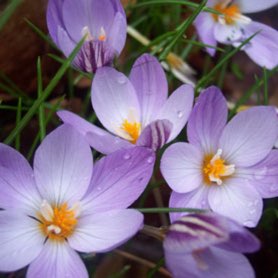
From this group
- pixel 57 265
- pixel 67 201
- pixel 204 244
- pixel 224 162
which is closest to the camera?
pixel 204 244

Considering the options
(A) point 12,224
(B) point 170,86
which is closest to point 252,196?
(A) point 12,224

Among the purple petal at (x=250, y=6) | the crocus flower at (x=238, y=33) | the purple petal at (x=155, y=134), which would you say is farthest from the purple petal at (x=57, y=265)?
the purple petal at (x=250, y=6)

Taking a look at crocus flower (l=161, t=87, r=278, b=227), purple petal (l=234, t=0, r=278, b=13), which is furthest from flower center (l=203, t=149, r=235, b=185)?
purple petal (l=234, t=0, r=278, b=13)

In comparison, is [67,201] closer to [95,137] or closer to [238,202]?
[95,137]

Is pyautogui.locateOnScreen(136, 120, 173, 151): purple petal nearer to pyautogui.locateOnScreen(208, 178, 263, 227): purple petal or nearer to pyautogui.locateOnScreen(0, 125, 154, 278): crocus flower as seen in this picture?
pyautogui.locateOnScreen(0, 125, 154, 278): crocus flower

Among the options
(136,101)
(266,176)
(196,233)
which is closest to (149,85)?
(136,101)

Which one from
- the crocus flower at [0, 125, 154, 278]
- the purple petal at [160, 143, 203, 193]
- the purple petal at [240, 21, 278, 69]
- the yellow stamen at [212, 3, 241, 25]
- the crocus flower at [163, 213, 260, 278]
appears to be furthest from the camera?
the yellow stamen at [212, 3, 241, 25]

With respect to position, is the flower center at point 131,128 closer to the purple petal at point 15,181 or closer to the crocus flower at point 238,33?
the purple petal at point 15,181
